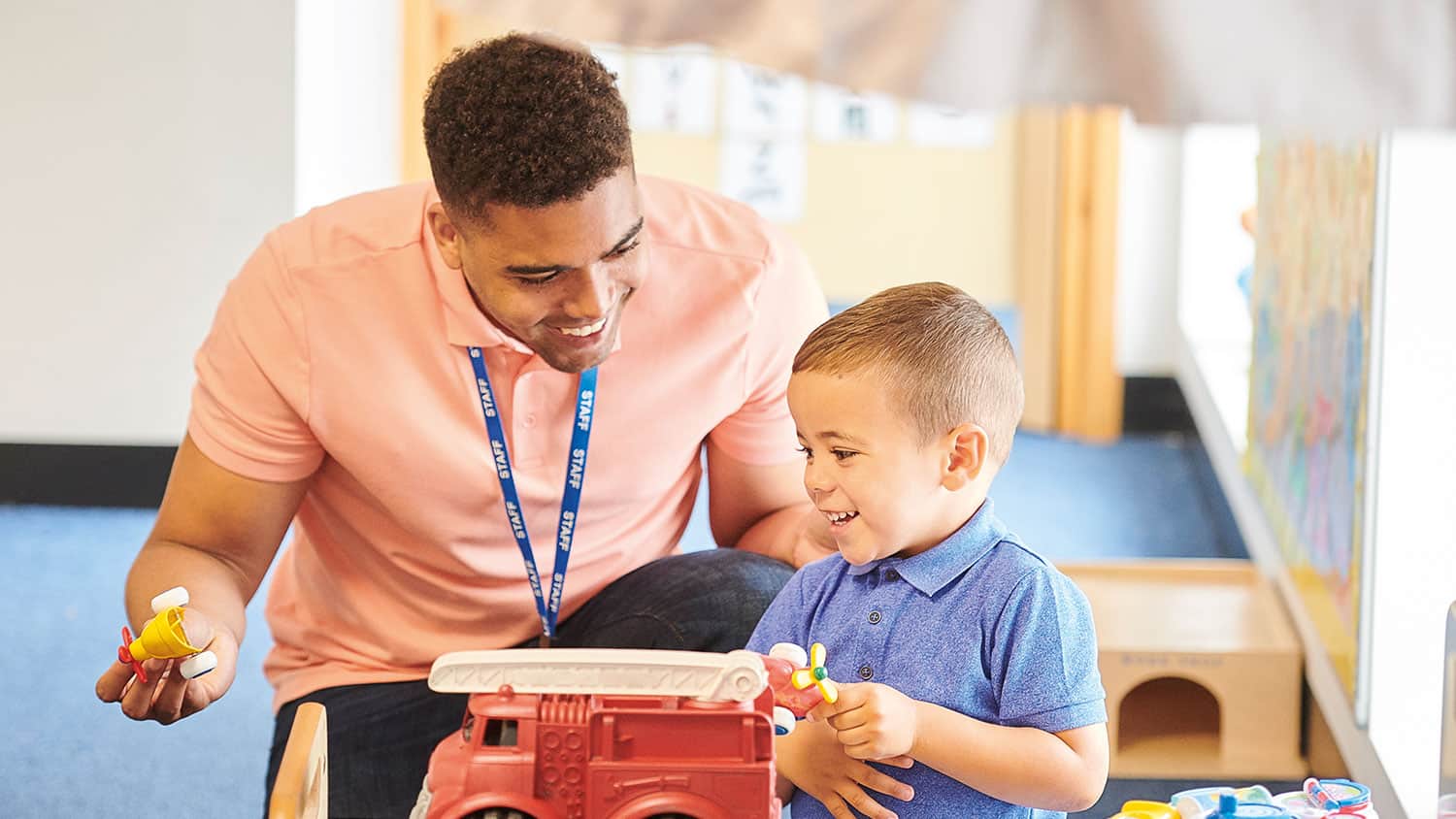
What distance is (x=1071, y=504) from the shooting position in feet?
12.6

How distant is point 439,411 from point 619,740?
634mm

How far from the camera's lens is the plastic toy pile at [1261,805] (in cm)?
115

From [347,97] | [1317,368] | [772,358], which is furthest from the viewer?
[347,97]

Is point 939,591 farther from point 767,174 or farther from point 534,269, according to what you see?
point 767,174

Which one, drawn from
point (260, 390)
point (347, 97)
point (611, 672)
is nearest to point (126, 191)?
point (347, 97)

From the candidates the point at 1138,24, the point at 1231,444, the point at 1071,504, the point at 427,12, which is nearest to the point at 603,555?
the point at 1138,24

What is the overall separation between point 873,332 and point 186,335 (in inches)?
107

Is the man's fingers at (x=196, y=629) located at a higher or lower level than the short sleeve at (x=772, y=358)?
lower

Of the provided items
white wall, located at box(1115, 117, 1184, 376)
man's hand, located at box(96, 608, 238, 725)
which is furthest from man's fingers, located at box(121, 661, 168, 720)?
white wall, located at box(1115, 117, 1184, 376)

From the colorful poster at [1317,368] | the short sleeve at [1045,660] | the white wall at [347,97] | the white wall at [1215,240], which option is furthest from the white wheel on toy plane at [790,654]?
the white wall at [1215,240]

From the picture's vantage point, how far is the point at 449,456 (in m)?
1.57

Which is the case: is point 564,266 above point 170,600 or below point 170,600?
above

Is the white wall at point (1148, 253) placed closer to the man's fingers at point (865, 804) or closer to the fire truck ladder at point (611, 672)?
the man's fingers at point (865, 804)

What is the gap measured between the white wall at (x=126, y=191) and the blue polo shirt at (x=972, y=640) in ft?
8.49
